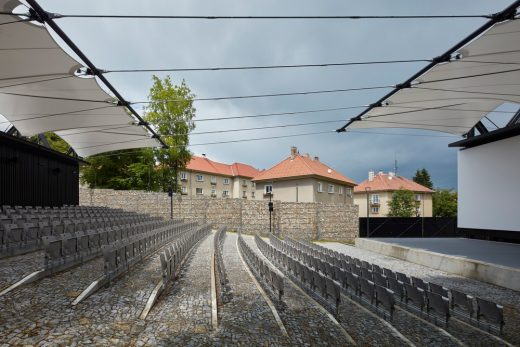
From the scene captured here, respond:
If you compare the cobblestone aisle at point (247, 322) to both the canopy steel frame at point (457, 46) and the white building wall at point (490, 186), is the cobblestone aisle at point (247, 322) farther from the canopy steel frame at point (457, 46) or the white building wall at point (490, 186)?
the white building wall at point (490, 186)

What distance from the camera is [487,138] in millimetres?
16328

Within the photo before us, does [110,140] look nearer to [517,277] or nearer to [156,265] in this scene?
[156,265]

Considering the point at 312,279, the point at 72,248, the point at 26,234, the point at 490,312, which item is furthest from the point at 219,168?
the point at 490,312

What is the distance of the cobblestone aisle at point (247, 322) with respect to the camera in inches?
183

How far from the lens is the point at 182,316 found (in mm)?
5219

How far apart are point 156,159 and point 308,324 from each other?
33272 mm

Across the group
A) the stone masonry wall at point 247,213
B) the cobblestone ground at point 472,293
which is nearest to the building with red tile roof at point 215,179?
the stone masonry wall at point 247,213

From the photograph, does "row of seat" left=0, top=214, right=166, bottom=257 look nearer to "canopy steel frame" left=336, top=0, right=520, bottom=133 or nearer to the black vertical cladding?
the black vertical cladding

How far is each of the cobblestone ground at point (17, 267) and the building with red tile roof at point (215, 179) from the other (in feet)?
138

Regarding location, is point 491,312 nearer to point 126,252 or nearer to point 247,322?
point 247,322

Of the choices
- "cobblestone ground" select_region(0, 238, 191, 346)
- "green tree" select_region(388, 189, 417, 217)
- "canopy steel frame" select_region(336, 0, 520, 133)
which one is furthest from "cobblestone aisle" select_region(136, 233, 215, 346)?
"green tree" select_region(388, 189, 417, 217)

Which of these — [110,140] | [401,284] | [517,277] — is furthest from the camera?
[110,140]

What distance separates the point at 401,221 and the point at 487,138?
1116cm

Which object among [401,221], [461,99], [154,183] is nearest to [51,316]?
[461,99]
